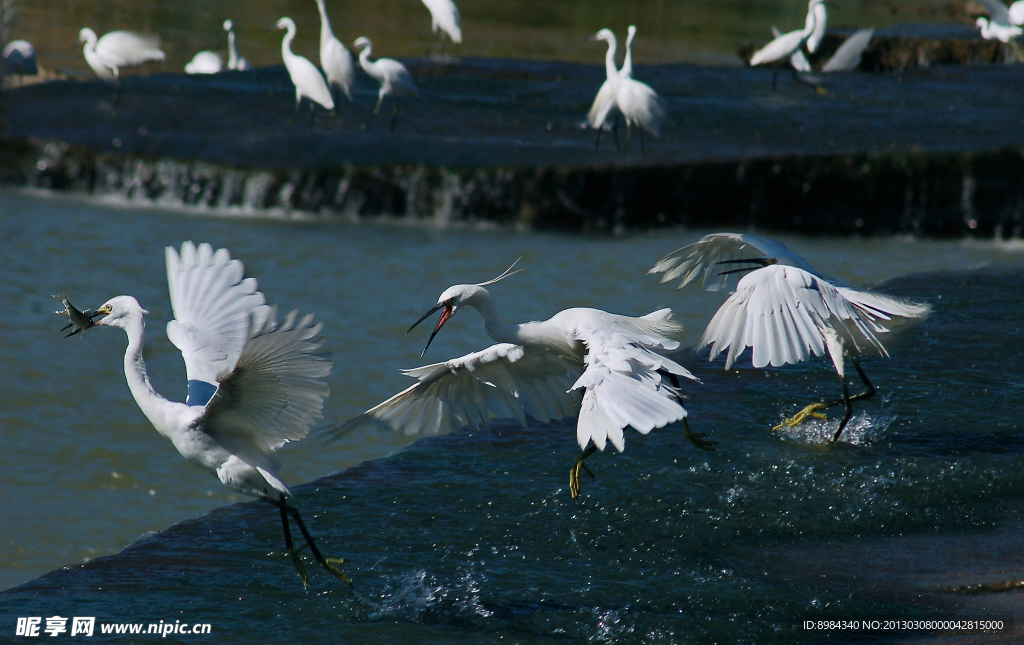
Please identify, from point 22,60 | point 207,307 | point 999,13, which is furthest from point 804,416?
point 999,13

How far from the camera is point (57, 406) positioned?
21.9 ft

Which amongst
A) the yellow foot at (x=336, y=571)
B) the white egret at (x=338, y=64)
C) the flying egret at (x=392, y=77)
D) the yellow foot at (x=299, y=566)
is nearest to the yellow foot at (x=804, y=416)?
the yellow foot at (x=336, y=571)

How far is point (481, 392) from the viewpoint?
4961 mm

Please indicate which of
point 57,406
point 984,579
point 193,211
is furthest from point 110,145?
point 984,579

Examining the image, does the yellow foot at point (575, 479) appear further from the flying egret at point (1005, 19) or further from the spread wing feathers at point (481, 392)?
the flying egret at point (1005, 19)

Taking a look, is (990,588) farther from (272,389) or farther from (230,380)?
(230,380)

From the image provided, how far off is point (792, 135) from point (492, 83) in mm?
4838

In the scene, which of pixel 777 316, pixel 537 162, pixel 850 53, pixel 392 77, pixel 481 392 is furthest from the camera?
pixel 850 53

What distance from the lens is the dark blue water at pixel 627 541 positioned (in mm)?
3818

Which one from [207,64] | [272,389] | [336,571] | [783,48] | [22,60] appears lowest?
[336,571]

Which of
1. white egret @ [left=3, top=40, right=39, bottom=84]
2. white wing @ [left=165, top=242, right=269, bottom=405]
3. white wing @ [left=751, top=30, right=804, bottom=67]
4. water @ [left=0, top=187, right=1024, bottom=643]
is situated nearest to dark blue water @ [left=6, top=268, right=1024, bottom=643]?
water @ [left=0, top=187, right=1024, bottom=643]

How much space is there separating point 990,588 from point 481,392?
2.18m

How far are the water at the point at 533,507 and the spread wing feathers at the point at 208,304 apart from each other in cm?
81

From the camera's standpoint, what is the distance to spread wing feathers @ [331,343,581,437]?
473 cm
